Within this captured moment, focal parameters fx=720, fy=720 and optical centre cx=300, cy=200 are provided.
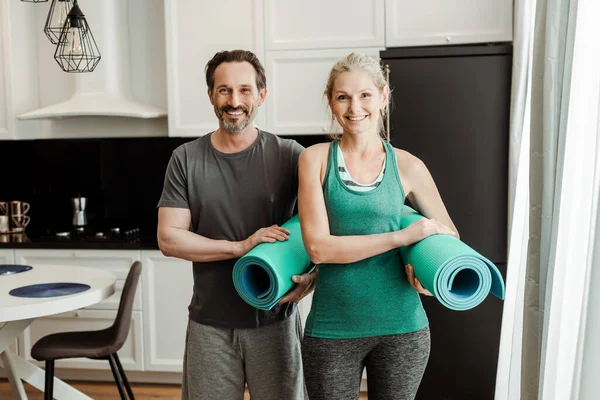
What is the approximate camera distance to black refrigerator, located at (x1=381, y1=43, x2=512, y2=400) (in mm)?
3406

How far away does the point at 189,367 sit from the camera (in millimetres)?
2076

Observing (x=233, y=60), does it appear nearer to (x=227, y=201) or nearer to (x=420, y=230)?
(x=227, y=201)

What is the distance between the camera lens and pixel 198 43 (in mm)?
4051

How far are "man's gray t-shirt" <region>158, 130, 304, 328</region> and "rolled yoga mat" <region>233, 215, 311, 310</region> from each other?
215 millimetres

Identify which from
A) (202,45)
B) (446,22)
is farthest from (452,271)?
(202,45)

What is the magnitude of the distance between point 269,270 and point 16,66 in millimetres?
3317

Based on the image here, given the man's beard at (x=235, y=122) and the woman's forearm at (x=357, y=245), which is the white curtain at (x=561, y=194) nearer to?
the woman's forearm at (x=357, y=245)

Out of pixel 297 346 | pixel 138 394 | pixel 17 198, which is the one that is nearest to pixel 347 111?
pixel 297 346

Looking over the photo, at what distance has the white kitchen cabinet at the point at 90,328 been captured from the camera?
4047mm

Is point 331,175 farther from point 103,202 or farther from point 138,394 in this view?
point 103,202

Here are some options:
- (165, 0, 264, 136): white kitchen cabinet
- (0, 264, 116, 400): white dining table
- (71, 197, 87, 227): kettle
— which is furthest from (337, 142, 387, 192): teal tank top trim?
(71, 197, 87, 227): kettle

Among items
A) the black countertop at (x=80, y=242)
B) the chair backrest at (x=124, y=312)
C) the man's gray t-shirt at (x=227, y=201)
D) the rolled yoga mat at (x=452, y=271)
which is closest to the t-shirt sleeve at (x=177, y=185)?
the man's gray t-shirt at (x=227, y=201)

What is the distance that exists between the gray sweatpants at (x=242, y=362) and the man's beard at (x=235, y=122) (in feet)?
1.85

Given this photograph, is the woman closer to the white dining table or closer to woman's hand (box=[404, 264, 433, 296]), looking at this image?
woman's hand (box=[404, 264, 433, 296])
